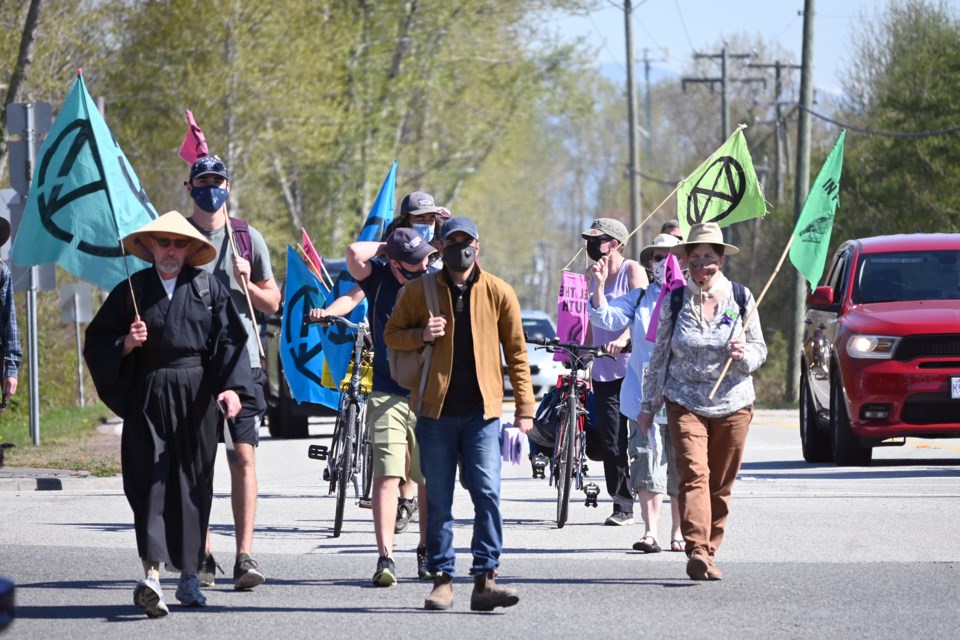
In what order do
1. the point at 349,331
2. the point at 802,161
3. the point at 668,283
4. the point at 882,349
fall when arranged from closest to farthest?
the point at 668,283 → the point at 349,331 → the point at 882,349 → the point at 802,161

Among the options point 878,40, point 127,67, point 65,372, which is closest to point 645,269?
point 65,372

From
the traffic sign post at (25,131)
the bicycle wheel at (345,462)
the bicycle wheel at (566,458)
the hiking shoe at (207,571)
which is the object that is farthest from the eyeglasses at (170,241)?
the traffic sign post at (25,131)

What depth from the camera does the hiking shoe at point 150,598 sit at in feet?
28.4

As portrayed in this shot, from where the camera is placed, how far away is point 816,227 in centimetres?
1383

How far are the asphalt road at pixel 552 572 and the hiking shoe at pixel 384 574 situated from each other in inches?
3.5

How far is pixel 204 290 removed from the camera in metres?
9.05

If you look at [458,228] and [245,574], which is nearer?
[458,228]

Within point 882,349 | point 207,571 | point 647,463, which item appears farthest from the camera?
point 882,349

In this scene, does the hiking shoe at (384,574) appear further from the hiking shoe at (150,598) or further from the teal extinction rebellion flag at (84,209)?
the teal extinction rebellion flag at (84,209)

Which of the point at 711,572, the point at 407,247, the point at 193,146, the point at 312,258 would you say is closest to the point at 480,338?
the point at 407,247

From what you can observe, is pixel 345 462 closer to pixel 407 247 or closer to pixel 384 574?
pixel 384 574

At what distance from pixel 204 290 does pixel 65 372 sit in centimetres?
2168

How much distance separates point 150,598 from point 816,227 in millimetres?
6701

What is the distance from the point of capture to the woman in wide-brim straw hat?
977cm
